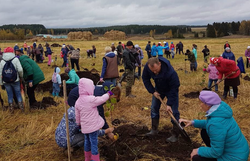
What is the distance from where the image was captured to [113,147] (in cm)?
408

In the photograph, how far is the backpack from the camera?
219 inches

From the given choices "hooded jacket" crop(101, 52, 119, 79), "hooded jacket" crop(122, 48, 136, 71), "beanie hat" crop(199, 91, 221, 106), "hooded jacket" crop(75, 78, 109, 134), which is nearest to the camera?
"beanie hat" crop(199, 91, 221, 106)

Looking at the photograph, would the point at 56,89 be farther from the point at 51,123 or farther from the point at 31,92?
the point at 51,123

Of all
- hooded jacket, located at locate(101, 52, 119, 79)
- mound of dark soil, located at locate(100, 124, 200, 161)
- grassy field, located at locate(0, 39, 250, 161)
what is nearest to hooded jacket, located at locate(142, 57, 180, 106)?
mound of dark soil, located at locate(100, 124, 200, 161)

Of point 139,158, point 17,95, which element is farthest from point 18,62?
point 139,158

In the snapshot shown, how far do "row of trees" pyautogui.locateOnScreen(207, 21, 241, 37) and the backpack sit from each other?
3296 inches

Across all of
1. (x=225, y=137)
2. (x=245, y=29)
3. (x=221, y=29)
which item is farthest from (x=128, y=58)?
(x=245, y=29)

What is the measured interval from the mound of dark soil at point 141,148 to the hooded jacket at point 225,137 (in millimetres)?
1140

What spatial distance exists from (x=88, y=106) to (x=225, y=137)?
1.88m

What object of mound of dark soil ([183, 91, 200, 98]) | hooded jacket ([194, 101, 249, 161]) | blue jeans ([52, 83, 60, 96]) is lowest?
mound of dark soil ([183, 91, 200, 98])

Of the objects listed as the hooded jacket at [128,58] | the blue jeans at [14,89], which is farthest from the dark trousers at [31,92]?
the hooded jacket at [128,58]

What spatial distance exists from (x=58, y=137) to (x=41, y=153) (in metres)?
0.59

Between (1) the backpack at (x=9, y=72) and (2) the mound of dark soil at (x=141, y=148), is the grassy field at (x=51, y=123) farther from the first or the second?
Result: (1) the backpack at (x=9, y=72)

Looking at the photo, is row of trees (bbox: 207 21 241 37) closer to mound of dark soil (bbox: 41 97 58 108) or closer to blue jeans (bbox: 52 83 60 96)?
blue jeans (bbox: 52 83 60 96)
